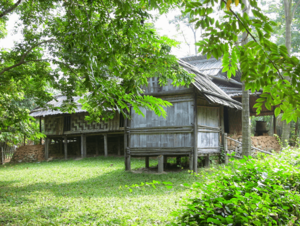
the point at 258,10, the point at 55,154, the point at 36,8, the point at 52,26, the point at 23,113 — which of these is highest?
the point at 36,8

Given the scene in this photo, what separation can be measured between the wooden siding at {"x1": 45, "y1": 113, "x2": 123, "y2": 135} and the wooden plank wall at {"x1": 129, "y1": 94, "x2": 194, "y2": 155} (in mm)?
6095

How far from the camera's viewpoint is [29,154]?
19.9 meters

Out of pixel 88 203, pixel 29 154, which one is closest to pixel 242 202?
pixel 88 203

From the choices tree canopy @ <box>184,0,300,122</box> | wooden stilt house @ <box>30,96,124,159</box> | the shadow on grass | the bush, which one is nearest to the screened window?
wooden stilt house @ <box>30,96,124,159</box>

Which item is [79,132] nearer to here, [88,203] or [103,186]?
[103,186]

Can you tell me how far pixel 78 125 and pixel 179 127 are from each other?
34.7 ft

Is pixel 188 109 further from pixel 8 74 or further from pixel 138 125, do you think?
pixel 8 74

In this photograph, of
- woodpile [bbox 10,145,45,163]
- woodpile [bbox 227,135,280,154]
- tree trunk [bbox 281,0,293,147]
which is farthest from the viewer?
woodpile [bbox 10,145,45,163]


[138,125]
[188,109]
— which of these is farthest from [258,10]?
[138,125]

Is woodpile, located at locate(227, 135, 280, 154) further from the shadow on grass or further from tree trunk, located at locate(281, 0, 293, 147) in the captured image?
the shadow on grass

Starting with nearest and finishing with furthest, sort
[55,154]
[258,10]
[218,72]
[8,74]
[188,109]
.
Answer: [258,10] < [8,74] < [188,109] < [218,72] < [55,154]

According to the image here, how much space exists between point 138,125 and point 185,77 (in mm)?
5788

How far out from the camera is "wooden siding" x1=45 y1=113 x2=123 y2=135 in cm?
1720

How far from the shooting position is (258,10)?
212 cm
